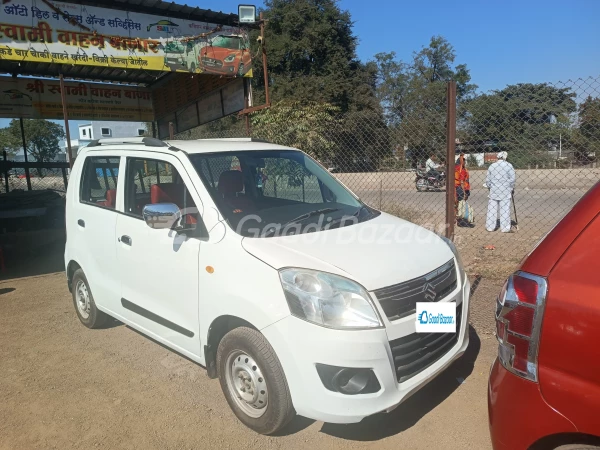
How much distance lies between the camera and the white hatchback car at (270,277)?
2.46 m

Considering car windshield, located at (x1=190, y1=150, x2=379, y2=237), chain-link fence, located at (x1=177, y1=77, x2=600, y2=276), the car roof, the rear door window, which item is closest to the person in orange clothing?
chain-link fence, located at (x1=177, y1=77, x2=600, y2=276)

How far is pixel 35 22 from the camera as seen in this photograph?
20.0 ft

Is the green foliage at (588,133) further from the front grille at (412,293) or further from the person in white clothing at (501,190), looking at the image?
the front grille at (412,293)

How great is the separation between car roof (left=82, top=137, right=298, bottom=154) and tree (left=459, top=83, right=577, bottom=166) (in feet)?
11.6

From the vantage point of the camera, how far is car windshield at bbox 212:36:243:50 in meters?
7.33

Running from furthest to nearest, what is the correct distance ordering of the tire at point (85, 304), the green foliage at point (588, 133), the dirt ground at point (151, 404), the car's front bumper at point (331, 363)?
1. the green foliage at point (588, 133)
2. the tire at point (85, 304)
3. the dirt ground at point (151, 404)
4. the car's front bumper at point (331, 363)

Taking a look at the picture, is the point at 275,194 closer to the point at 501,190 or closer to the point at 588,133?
the point at 588,133

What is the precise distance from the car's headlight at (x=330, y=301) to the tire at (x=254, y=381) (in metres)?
0.36

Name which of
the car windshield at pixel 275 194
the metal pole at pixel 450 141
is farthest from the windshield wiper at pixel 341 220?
the metal pole at pixel 450 141

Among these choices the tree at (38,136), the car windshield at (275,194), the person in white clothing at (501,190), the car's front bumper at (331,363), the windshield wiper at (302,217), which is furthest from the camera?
the tree at (38,136)

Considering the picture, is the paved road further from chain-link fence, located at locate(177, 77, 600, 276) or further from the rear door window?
the rear door window

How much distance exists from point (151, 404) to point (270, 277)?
162cm

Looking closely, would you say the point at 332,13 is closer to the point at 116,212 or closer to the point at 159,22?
the point at 159,22

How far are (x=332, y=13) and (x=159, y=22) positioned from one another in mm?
32105
